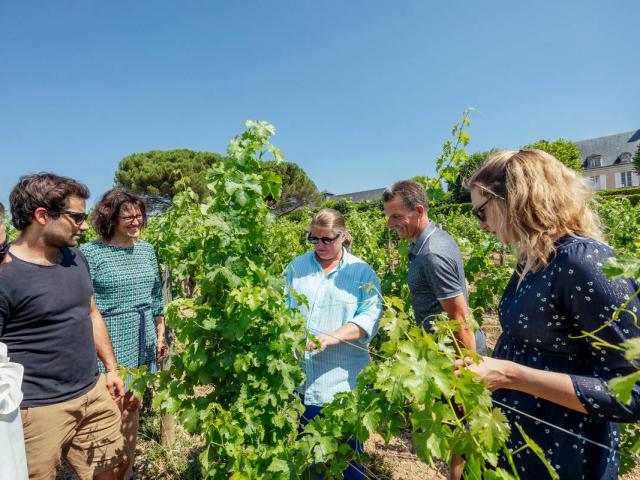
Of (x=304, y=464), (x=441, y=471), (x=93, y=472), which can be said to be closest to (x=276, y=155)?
(x=304, y=464)

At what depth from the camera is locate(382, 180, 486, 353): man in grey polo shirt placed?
2.22m

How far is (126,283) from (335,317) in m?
1.56

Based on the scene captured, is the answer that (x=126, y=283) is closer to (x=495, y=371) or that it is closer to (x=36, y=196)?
(x=36, y=196)

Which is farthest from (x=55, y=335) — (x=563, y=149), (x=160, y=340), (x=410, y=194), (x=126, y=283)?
(x=563, y=149)

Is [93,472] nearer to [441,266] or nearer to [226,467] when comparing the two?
[226,467]

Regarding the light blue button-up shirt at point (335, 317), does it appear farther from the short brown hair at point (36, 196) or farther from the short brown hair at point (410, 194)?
the short brown hair at point (36, 196)

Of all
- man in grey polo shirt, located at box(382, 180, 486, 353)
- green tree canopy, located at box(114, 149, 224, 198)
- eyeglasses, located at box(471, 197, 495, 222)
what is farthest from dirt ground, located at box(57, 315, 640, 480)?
green tree canopy, located at box(114, 149, 224, 198)

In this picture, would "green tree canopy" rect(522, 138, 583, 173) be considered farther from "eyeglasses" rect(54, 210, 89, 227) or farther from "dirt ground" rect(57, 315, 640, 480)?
"eyeglasses" rect(54, 210, 89, 227)

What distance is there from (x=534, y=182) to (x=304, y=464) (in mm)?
1387

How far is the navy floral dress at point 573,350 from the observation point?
42.9 inches

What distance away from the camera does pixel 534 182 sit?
1.29 m

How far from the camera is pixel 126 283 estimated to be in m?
2.75

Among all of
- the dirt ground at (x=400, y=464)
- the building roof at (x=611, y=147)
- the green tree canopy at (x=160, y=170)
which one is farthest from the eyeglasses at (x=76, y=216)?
the building roof at (x=611, y=147)

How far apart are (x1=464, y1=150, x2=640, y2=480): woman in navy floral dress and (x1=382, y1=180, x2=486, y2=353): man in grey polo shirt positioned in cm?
73
